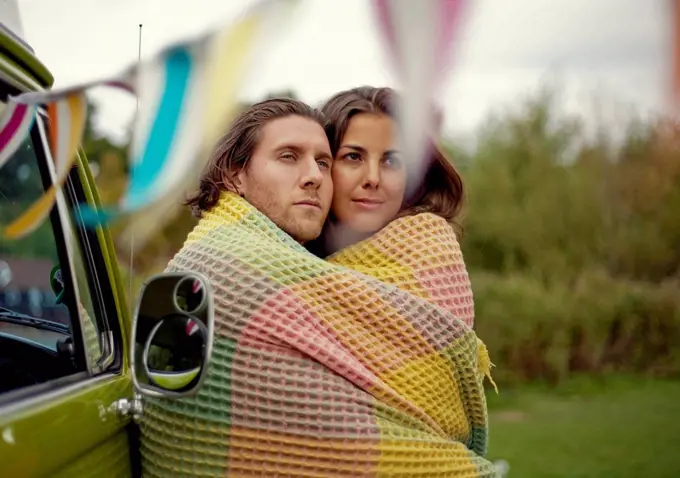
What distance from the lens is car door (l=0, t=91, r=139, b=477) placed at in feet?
4.98

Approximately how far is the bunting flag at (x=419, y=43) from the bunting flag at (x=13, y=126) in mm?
713

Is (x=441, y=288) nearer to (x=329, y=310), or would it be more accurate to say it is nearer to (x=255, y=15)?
(x=329, y=310)

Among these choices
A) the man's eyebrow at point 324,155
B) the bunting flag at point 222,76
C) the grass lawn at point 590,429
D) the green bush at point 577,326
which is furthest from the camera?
the green bush at point 577,326

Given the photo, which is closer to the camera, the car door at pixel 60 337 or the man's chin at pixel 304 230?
the car door at pixel 60 337

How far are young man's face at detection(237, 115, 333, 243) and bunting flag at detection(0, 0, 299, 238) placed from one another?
1080 millimetres

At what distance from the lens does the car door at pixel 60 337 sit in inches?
59.7

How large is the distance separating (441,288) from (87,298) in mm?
891

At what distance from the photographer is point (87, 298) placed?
81.2 inches

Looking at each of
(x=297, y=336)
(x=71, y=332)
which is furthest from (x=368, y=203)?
(x=71, y=332)

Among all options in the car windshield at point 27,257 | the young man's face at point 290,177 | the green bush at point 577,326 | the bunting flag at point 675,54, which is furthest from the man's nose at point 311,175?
the green bush at point 577,326

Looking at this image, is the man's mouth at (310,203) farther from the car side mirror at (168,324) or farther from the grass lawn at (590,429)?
the grass lawn at (590,429)

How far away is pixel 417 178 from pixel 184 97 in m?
1.50

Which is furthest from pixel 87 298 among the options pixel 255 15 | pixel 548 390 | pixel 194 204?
pixel 548 390

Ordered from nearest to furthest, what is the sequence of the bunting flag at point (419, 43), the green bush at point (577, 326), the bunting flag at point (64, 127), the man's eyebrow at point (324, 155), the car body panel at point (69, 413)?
the bunting flag at point (419, 43), the bunting flag at point (64, 127), the car body panel at point (69, 413), the man's eyebrow at point (324, 155), the green bush at point (577, 326)
